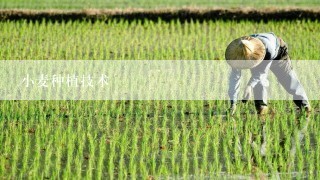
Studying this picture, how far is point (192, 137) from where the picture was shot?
6656 millimetres

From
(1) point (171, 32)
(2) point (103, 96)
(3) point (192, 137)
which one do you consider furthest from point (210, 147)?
(1) point (171, 32)

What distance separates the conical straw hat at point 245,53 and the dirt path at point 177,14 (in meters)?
6.57

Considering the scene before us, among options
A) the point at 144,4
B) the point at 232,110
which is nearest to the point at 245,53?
the point at 232,110

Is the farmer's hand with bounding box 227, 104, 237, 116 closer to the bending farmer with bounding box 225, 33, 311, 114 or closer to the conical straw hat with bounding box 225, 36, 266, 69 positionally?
the bending farmer with bounding box 225, 33, 311, 114

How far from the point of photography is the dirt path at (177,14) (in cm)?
1294

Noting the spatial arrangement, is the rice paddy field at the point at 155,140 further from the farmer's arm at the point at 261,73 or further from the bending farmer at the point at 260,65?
the farmer's arm at the point at 261,73

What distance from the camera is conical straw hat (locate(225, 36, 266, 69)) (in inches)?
248

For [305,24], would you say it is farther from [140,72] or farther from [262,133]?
[262,133]

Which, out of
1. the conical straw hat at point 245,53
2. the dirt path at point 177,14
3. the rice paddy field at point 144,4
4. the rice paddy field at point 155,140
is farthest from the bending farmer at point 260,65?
the rice paddy field at point 144,4

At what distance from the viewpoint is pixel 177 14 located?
1299 centimetres

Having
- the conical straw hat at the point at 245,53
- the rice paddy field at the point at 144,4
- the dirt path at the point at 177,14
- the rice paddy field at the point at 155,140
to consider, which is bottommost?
the rice paddy field at the point at 155,140

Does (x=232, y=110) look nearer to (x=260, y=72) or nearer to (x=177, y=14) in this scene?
(x=260, y=72)

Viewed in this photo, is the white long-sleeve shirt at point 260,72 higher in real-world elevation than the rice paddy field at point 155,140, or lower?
higher

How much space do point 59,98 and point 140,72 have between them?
150 centimetres
